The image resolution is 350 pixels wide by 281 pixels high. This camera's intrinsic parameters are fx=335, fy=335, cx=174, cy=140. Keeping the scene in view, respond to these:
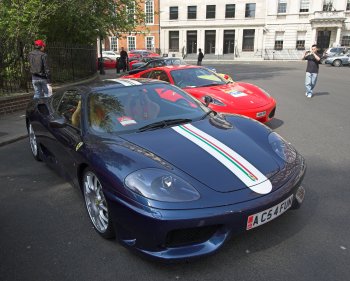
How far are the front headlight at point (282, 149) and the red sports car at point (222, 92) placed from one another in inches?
107

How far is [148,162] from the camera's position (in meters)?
2.78

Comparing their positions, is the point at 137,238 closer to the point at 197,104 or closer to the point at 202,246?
the point at 202,246

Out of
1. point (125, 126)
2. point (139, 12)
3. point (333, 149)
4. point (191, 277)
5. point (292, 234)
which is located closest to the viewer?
point (191, 277)

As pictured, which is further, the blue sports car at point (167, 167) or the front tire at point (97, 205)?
the front tire at point (97, 205)

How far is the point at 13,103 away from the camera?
895cm

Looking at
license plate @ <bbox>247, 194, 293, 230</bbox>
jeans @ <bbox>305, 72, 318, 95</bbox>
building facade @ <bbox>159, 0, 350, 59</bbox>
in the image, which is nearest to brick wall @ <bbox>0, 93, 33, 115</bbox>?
license plate @ <bbox>247, 194, 293, 230</bbox>

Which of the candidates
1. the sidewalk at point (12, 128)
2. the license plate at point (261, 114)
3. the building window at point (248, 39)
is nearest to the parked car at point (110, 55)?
the sidewalk at point (12, 128)

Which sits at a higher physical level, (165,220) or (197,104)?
(197,104)

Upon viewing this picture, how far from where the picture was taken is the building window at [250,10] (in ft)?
164

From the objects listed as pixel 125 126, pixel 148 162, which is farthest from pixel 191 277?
pixel 125 126

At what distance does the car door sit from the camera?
352cm

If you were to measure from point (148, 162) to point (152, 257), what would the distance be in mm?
749

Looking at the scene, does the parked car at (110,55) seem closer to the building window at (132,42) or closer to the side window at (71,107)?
the building window at (132,42)

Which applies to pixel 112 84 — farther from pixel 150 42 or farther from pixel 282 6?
pixel 150 42
